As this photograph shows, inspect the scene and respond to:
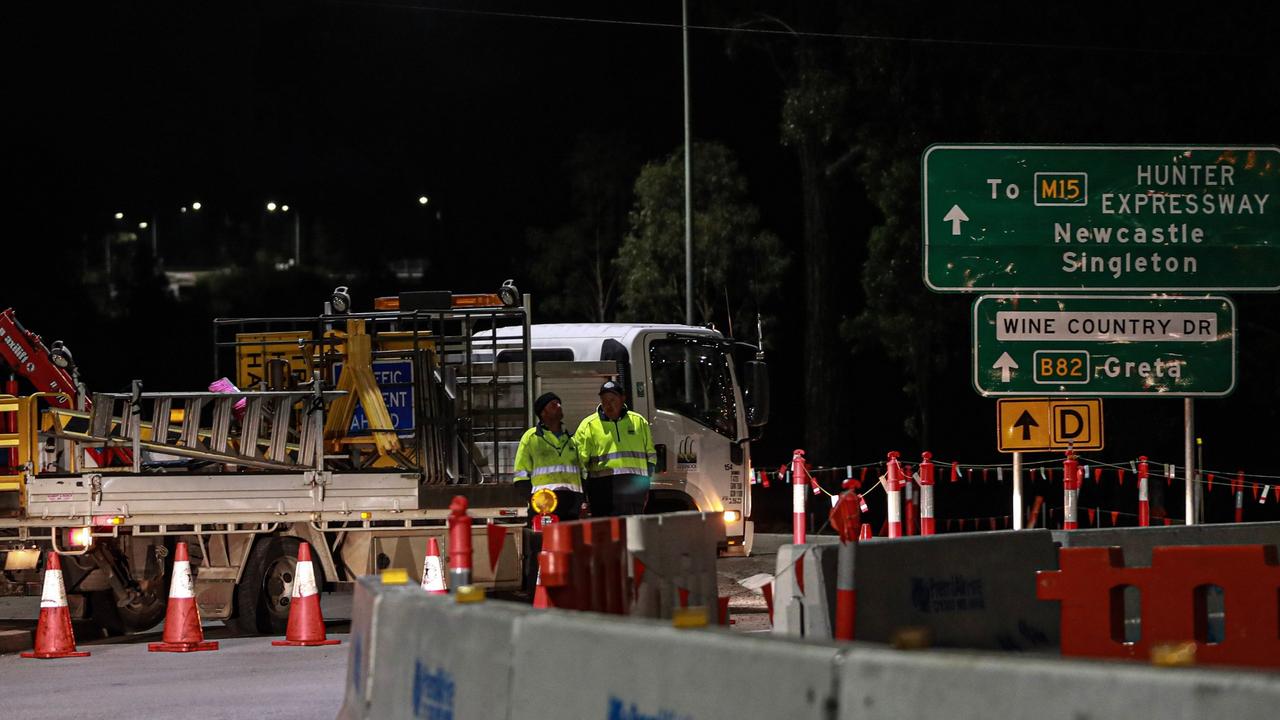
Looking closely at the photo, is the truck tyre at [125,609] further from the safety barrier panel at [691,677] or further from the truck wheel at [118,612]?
the safety barrier panel at [691,677]

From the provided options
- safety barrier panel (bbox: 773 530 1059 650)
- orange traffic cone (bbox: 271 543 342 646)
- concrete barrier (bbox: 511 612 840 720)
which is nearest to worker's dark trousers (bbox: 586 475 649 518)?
orange traffic cone (bbox: 271 543 342 646)

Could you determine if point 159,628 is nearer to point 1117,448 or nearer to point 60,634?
point 60,634

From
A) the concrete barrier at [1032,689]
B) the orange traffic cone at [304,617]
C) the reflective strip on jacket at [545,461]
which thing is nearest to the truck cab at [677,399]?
the reflective strip on jacket at [545,461]

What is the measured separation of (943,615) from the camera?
10.7 m

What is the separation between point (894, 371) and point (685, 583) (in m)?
36.4

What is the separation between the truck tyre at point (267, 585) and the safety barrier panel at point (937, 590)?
5.23 meters

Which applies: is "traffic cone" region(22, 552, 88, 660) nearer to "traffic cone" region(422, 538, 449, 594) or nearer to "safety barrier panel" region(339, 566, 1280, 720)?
"traffic cone" region(422, 538, 449, 594)

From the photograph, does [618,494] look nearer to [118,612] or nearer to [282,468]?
[282,468]

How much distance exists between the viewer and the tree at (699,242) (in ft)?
121

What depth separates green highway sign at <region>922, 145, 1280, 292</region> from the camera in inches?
629

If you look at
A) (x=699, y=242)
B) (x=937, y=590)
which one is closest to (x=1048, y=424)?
(x=937, y=590)

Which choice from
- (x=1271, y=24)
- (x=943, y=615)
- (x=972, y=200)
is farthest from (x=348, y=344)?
(x=1271, y=24)

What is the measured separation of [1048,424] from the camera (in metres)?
16.6

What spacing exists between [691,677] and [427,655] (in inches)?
54.8
